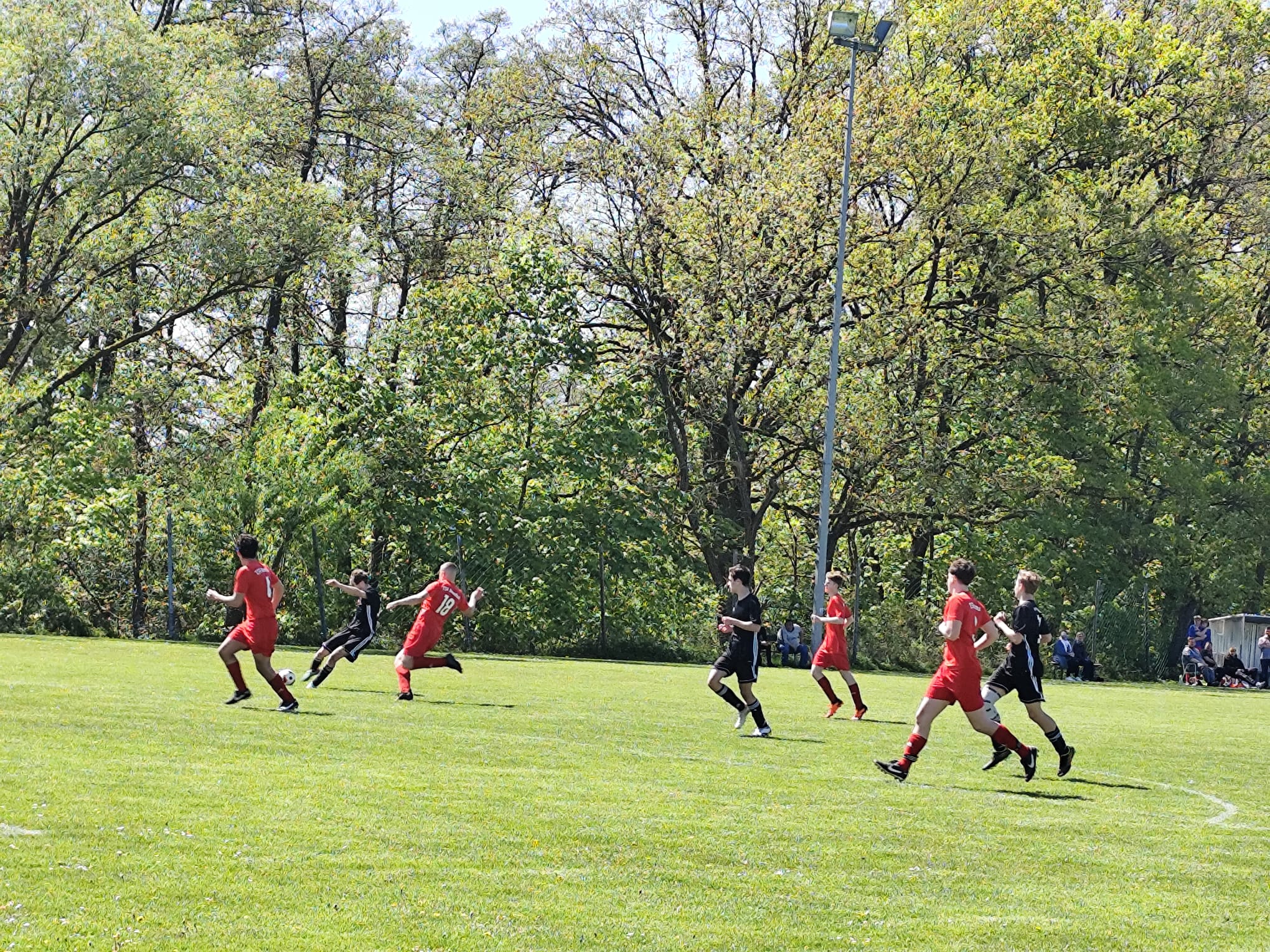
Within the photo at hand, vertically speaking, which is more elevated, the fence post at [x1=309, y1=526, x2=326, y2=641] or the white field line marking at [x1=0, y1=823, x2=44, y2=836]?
the fence post at [x1=309, y1=526, x2=326, y2=641]

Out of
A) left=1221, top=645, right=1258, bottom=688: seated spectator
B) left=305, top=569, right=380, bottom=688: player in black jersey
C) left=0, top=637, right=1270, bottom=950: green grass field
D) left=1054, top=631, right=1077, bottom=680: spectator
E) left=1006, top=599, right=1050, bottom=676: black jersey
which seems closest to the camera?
left=0, top=637, right=1270, bottom=950: green grass field

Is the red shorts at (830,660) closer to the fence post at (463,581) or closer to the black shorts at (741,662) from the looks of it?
the black shorts at (741,662)

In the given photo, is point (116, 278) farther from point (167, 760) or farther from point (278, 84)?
point (167, 760)

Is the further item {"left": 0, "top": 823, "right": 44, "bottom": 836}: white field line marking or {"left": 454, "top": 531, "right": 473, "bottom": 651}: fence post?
{"left": 454, "top": 531, "right": 473, "bottom": 651}: fence post

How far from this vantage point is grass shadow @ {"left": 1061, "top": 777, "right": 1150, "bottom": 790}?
14.1 m

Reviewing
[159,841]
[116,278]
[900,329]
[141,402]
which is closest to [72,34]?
[116,278]

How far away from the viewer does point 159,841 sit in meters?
8.62

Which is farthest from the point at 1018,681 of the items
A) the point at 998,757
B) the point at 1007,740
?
the point at 1007,740

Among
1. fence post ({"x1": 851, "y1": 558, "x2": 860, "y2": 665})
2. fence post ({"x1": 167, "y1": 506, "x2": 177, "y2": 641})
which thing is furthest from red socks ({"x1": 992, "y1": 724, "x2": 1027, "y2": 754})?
fence post ({"x1": 167, "y1": 506, "x2": 177, "y2": 641})

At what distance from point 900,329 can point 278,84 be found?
17659mm

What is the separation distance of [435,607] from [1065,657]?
23.4 m

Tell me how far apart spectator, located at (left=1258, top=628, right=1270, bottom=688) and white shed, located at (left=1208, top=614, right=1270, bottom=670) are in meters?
0.58

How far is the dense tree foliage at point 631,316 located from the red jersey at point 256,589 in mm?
19572

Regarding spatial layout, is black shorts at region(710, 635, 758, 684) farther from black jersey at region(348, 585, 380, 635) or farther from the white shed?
the white shed
